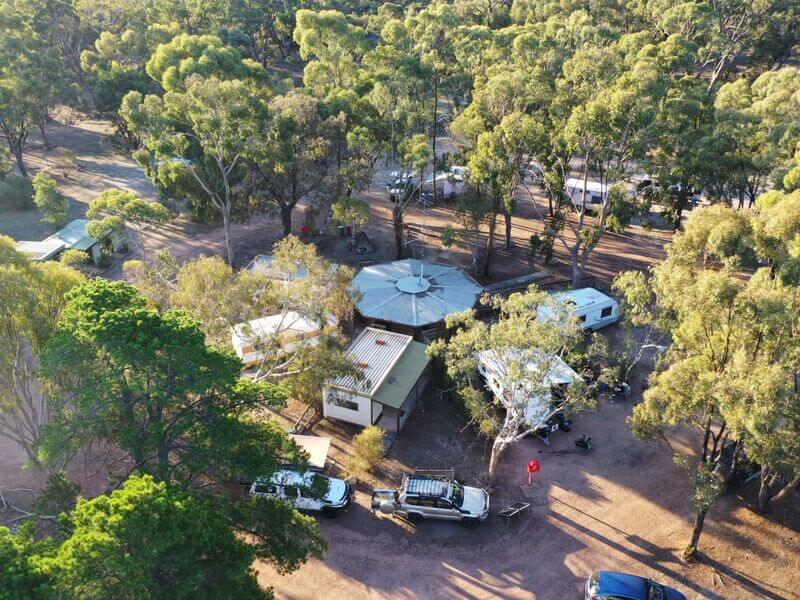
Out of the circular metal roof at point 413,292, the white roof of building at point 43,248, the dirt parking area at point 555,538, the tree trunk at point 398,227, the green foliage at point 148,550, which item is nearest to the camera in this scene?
the green foliage at point 148,550

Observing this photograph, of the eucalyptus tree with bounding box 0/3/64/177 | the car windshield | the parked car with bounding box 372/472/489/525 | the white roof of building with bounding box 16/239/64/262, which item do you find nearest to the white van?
the car windshield

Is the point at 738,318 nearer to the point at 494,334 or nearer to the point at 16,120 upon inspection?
the point at 494,334

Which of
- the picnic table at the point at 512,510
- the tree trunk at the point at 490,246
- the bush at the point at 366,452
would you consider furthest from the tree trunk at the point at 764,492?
the tree trunk at the point at 490,246

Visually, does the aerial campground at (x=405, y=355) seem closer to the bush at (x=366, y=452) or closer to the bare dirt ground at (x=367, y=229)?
the bush at (x=366, y=452)

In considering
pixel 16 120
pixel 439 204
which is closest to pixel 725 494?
pixel 439 204

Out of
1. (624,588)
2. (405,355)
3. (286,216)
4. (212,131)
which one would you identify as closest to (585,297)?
(405,355)

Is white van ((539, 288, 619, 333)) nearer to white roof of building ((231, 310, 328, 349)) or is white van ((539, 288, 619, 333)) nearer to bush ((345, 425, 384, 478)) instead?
white roof of building ((231, 310, 328, 349))

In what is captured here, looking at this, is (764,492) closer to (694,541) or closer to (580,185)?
(694,541)

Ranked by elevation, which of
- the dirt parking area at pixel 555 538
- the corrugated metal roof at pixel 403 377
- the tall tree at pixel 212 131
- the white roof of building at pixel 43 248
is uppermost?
the tall tree at pixel 212 131

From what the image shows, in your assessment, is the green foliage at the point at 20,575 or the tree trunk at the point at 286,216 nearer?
the green foliage at the point at 20,575
